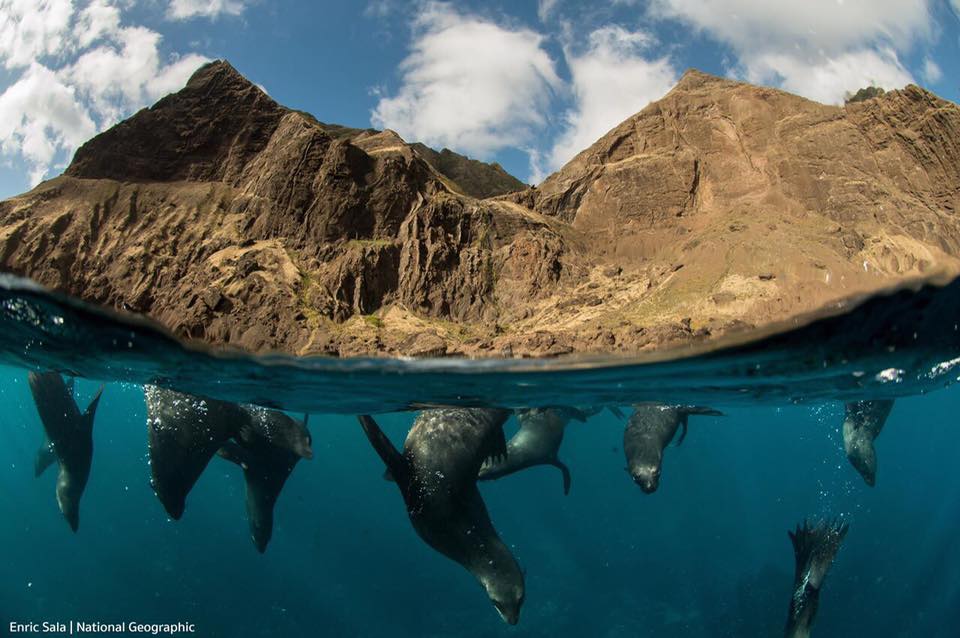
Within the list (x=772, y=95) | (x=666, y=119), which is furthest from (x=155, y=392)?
(x=772, y=95)

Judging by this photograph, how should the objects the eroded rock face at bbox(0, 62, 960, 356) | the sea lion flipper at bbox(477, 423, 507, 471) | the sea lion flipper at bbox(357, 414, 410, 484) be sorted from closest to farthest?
1. the sea lion flipper at bbox(357, 414, 410, 484)
2. the sea lion flipper at bbox(477, 423, 507, 471)
3. the eroded rock face at bbox(0, 62, 960, 356)

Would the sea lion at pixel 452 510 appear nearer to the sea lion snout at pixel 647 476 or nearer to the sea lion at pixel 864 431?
the sea lion snout at pixel 647 476

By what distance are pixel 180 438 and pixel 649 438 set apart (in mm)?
10880

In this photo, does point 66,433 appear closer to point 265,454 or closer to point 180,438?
point 180,438

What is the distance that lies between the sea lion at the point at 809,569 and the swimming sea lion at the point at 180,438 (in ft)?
41.2

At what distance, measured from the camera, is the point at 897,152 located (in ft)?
48.1

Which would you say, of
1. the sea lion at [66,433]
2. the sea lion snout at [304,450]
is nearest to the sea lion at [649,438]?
the sea lion snout at [304,450]

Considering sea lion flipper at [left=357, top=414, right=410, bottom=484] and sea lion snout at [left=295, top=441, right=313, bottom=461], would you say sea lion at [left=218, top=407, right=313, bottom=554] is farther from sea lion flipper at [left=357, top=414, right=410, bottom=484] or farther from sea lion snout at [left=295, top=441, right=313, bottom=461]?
sea lion flipper at [left=357, top=414, right=410, bottom=484]

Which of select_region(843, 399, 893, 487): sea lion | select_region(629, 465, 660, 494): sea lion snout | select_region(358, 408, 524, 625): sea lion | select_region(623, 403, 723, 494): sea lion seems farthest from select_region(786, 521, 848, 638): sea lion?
select_region(358, 408, 524, 625): sea lion

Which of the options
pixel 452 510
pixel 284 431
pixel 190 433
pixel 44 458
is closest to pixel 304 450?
pixel 284 431

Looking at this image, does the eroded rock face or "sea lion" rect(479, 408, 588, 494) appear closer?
the eroded rock face

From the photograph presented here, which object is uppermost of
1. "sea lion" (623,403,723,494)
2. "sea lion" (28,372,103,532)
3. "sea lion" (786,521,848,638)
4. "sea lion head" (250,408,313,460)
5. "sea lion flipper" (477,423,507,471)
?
"sea lion" (28,372,103,532)

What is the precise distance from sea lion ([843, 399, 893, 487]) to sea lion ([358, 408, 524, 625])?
42.9 ft

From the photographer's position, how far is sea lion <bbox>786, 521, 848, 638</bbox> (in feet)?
40.8
